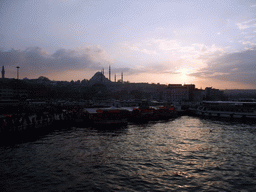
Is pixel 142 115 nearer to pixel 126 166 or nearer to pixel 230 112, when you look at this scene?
pixel 230 112

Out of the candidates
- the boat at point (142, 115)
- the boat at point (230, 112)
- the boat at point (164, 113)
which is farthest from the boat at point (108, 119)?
the boat at point (230, 112)

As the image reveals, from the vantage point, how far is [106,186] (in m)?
11.5

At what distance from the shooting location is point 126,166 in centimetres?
1459

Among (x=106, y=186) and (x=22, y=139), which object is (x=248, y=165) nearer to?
(x=106, y=186)

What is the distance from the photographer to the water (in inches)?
461

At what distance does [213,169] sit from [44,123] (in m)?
25.1

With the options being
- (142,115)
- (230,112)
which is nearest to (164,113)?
(142,115)

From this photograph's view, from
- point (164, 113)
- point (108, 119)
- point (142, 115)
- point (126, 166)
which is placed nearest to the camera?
point (126, 166)

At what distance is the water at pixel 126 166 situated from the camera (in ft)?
38.4

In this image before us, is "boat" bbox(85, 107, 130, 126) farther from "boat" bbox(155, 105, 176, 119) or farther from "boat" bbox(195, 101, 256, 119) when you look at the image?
"boat" bbox(195, 101, 256, 119)

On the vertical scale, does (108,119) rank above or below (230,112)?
above


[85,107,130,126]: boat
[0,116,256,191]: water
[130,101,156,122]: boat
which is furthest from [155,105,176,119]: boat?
[0,116,256,191]: water

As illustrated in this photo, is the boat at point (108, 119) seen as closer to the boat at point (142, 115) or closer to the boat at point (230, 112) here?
the boat at point (142, 115)

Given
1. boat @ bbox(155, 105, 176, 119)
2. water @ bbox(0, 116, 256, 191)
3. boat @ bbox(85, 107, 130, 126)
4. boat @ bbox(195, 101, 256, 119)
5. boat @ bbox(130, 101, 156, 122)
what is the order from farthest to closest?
boat @ bbox(195, 101, 256, 119)
boat @ bbox(155, 105, 176, 119)
boat @ bbox(130, 101, 156, 122)
boat @ bbox(85, 107, 130, 126)
water @ bbox(0, 116, 256, 191)
